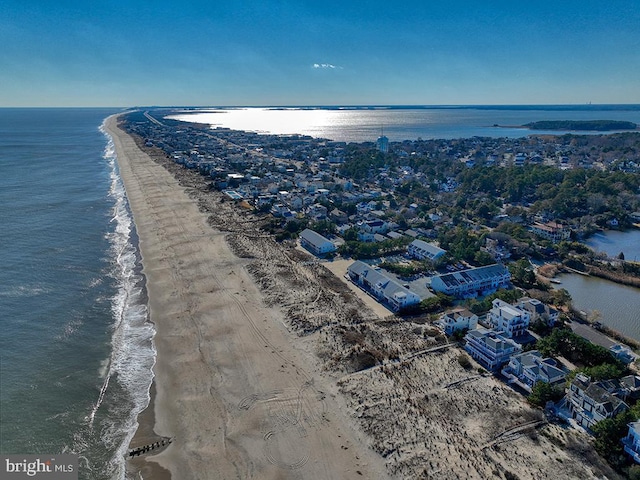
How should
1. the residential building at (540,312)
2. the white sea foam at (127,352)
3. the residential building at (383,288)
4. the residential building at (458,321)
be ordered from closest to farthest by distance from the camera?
the white sea foam at (127,352), the residential building at (458,321), the residential building at (540,312), the residential building at (383,288)

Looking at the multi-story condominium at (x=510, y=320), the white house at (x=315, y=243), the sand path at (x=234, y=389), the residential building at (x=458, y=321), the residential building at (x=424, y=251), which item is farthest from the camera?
the white house at (x=315, y=243)

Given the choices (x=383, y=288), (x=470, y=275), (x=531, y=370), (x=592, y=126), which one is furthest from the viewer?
(x=592, y=126)

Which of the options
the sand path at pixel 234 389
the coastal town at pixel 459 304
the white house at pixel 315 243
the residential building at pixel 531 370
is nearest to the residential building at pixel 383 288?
the coastal town at pixel 459 304

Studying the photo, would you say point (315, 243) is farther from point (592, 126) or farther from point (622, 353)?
point (592, 126)

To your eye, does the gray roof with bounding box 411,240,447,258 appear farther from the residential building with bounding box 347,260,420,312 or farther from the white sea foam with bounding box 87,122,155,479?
the white sea foam with bounding box 87,122,155,479

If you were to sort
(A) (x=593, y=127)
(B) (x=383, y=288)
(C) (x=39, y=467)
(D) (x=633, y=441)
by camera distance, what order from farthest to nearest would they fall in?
1. (A) (x=593, y=127)
2. (B) (x=383, y=288)
3. (D) (x=633, y=441)
4. (C) (x=39, y=467)

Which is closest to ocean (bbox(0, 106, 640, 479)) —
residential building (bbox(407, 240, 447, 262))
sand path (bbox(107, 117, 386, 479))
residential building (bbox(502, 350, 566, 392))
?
sand path (bbox(107, 117, 386, 479))

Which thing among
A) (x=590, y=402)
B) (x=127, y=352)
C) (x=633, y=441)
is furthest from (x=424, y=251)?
(x=127, y=352)

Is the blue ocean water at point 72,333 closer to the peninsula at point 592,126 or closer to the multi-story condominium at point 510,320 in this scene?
the multi-story condominium at point 510,320

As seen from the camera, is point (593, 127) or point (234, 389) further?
point (593, 127)
